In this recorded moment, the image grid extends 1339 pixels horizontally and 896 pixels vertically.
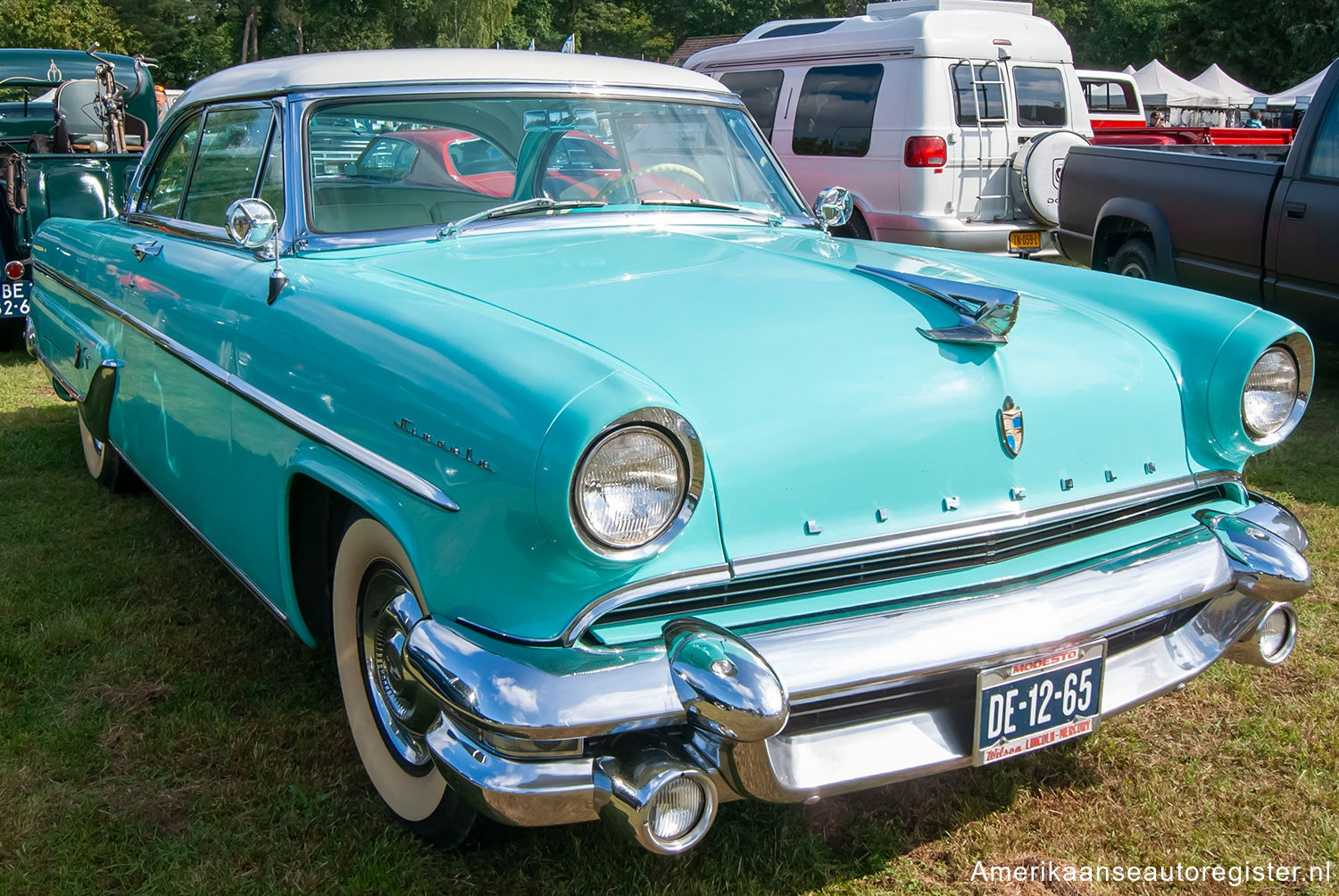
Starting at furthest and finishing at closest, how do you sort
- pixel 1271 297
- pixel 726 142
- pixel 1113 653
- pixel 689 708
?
pixel 1271 297
pixel 726 142
pixel 1113 653
pixel 689 708

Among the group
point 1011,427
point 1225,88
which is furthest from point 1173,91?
point 1011,427

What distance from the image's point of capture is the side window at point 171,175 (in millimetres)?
3666

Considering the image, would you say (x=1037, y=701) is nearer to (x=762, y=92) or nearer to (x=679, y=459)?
(x=679, y=459)

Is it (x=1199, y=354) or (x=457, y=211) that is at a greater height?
(x=457, y=211)

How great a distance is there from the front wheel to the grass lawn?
9 centimetres

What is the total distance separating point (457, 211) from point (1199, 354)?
5.90ft

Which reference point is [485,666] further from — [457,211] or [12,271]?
[12,271]

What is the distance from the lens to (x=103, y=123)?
25.1 feet

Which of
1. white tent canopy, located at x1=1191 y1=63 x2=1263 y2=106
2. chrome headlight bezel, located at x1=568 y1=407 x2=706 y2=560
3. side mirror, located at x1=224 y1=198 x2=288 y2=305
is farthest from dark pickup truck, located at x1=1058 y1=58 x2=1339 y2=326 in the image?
white tent canopy, located at x1=1191 y1=63 x2=1263 y2=106

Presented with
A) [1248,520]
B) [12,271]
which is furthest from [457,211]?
[12,271]

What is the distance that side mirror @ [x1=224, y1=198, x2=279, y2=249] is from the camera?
261 centimetres

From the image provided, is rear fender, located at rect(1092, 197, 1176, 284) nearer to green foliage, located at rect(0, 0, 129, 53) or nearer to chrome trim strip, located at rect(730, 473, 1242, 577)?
chrome trim strip, located at rect(730, 473, 1242, 577)

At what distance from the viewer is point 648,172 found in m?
3.24

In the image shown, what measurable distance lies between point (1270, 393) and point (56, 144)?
7.84m
